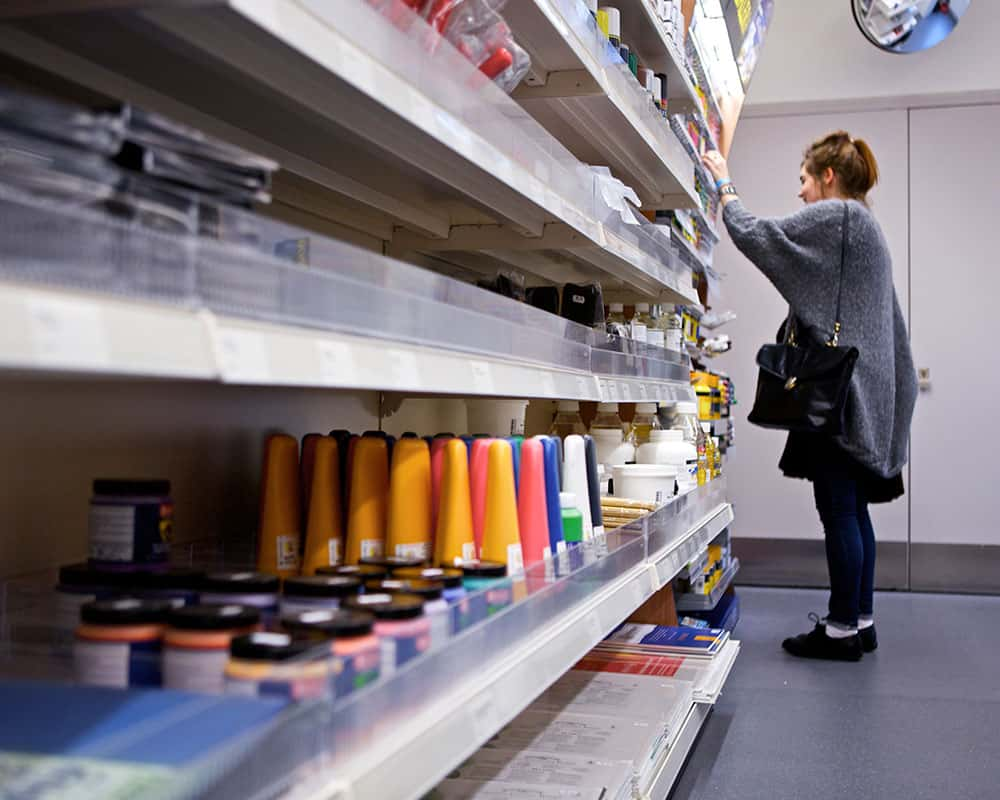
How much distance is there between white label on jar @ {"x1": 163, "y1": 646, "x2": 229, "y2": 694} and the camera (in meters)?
0.83

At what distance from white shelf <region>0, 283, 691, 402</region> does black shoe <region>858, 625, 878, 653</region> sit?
10.1ft

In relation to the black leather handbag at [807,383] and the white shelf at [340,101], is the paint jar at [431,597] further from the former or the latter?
the black leather handbag at [807,383]

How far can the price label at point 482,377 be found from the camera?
1.32 m

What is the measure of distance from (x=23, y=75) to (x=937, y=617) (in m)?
4.54

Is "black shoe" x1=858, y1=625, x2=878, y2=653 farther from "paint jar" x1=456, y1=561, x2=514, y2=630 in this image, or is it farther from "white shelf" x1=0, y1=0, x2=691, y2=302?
"paint jar" x1=456, y1=561, x2=514, y2=630

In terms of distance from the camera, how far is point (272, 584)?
1003mm

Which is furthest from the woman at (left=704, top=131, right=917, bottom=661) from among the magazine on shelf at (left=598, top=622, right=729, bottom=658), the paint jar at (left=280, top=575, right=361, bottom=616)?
the paint jar at (left=280, top=575, right=361, bottom=616)

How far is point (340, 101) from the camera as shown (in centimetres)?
120

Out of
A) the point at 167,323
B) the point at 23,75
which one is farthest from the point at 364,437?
the point at 167,323

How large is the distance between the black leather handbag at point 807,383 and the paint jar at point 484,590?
253 centimetres

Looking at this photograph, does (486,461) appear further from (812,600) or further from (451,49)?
(812,600)

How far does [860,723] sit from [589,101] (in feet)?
5.88

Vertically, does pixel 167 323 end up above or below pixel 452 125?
below

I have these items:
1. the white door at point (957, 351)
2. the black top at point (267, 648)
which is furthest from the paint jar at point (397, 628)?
the white door at point (957, 351)
